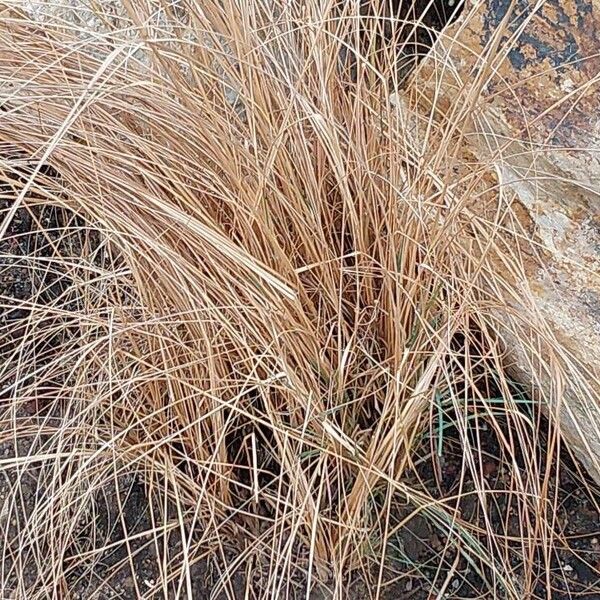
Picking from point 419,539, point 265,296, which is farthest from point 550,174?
point 419,539

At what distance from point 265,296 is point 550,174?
1.05 ft

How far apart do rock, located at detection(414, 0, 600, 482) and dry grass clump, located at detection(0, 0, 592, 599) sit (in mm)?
31

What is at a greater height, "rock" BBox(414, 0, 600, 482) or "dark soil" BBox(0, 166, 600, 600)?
"rock" BBox(414, 0, 600, 482)

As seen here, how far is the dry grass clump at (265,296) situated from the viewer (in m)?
0.86

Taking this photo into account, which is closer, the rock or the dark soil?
the rock

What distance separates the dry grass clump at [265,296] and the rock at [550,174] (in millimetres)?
31

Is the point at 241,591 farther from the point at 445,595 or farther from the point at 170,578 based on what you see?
the point at 445,595

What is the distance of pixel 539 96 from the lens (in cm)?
88

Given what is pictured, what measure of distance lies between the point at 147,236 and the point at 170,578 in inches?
14.3

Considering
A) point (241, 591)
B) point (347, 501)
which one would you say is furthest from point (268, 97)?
point (241, 591)

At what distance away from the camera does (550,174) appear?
2.81 ft

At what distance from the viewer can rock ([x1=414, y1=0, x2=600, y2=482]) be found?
83cm

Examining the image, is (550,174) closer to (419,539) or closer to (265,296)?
(265,296)

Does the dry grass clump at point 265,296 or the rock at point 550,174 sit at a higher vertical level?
the rock at point 550,174
